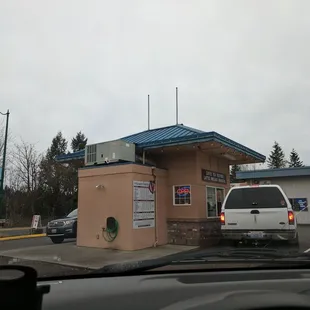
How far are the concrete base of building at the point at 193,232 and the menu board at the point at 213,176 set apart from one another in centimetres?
159

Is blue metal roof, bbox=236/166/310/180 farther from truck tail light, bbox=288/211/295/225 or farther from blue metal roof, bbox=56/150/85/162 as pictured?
truck tail light, bbox=288/211/295/225

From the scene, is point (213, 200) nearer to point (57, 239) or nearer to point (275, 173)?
point (57, 239)

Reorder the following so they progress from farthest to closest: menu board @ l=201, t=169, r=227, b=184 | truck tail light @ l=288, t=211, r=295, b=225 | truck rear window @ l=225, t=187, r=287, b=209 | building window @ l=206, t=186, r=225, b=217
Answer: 1. building window @ l=206, t=186, r=225, b=217
2. menu board @ l=201, t=169, r=227, b=184
3. truck rear window @ l=225, t=187, r=287, b=209
4. truck tail light @ l=288, t=211, r=295, b=225

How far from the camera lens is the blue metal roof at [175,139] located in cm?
1273

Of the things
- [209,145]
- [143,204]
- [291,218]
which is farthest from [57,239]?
[291,218]

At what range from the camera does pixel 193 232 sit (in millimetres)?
13648

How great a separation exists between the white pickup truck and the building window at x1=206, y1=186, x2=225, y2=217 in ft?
11.4

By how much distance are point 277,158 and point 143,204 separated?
204ft

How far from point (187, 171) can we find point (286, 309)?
39.9 ft

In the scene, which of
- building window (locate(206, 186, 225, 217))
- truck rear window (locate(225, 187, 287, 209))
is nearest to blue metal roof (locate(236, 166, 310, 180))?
building window (locate(206, 186, 225, 217))

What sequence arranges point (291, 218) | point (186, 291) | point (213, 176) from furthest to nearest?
point (213, 176)
point (291, 218)
point (186, 291)

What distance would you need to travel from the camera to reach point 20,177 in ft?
141

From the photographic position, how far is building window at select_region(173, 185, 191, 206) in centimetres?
1409

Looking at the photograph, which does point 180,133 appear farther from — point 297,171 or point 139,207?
point 297,171
